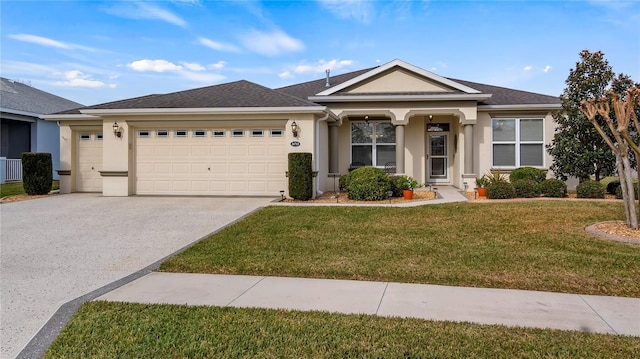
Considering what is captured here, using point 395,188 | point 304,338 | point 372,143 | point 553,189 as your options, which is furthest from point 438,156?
point 304,338

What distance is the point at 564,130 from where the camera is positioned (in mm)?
13250

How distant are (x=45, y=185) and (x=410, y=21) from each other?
47.5 ft

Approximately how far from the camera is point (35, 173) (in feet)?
46.7

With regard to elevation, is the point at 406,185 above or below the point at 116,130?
below

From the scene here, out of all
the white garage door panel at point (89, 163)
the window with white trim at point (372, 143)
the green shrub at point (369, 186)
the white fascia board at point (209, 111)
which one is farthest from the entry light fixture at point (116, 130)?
the window with white trim at point (372, 143)

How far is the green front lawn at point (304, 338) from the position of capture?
3.14 meters

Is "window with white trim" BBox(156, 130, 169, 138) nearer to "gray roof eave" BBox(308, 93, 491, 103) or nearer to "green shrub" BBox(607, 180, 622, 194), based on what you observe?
"gray roof eave" BBox(308, 93, 491, 103)

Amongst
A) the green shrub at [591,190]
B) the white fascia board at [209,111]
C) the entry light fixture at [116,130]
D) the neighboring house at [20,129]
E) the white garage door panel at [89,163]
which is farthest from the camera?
the neighboring house at [20,129]

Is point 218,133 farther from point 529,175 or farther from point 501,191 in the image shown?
point 529,175

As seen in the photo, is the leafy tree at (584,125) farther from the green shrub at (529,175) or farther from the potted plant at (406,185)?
the potted plant at (406,185)

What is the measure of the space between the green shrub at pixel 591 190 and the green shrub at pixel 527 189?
4.06ft

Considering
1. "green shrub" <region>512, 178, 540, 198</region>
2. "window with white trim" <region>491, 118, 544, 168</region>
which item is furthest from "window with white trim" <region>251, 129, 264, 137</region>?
"window with white trim" <region>491, 118, 544, 168</region>

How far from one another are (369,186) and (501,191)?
4068mm

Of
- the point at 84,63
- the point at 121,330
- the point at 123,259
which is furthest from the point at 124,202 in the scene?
the point at 121,330
